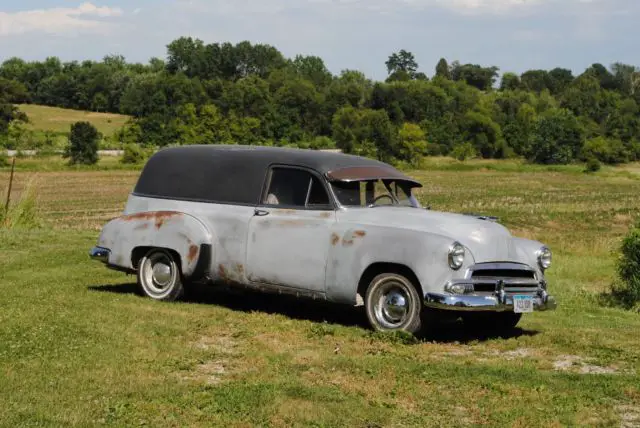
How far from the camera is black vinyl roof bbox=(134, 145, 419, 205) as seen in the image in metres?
11.4

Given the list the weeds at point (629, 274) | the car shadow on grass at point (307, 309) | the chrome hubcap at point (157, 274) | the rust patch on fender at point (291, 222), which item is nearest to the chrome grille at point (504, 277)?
the car shadow on grass at point (307, 309)

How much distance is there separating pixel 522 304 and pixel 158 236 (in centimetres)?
454

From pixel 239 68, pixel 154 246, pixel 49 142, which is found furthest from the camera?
pixel 239 68

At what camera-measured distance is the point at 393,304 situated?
404 inches

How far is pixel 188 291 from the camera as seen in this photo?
12.2m

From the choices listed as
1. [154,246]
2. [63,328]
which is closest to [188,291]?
[154,246]

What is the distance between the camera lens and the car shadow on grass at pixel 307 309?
34.8ft

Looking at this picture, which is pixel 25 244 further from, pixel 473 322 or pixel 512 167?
pixel 512 167

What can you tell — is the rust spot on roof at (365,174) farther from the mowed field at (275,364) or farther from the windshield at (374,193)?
the mowed field at (275,364)

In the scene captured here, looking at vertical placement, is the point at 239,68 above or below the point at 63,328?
above

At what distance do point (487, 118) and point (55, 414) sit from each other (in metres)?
138

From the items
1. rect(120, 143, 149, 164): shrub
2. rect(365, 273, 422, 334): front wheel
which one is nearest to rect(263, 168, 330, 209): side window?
rect(365, 273, 422, 334): front wheel

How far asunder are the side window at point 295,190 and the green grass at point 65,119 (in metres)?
119

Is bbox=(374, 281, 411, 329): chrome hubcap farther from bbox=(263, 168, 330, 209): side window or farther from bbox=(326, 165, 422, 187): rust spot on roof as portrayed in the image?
bbox=(326, 165, 422, 187): rust spot on roof
